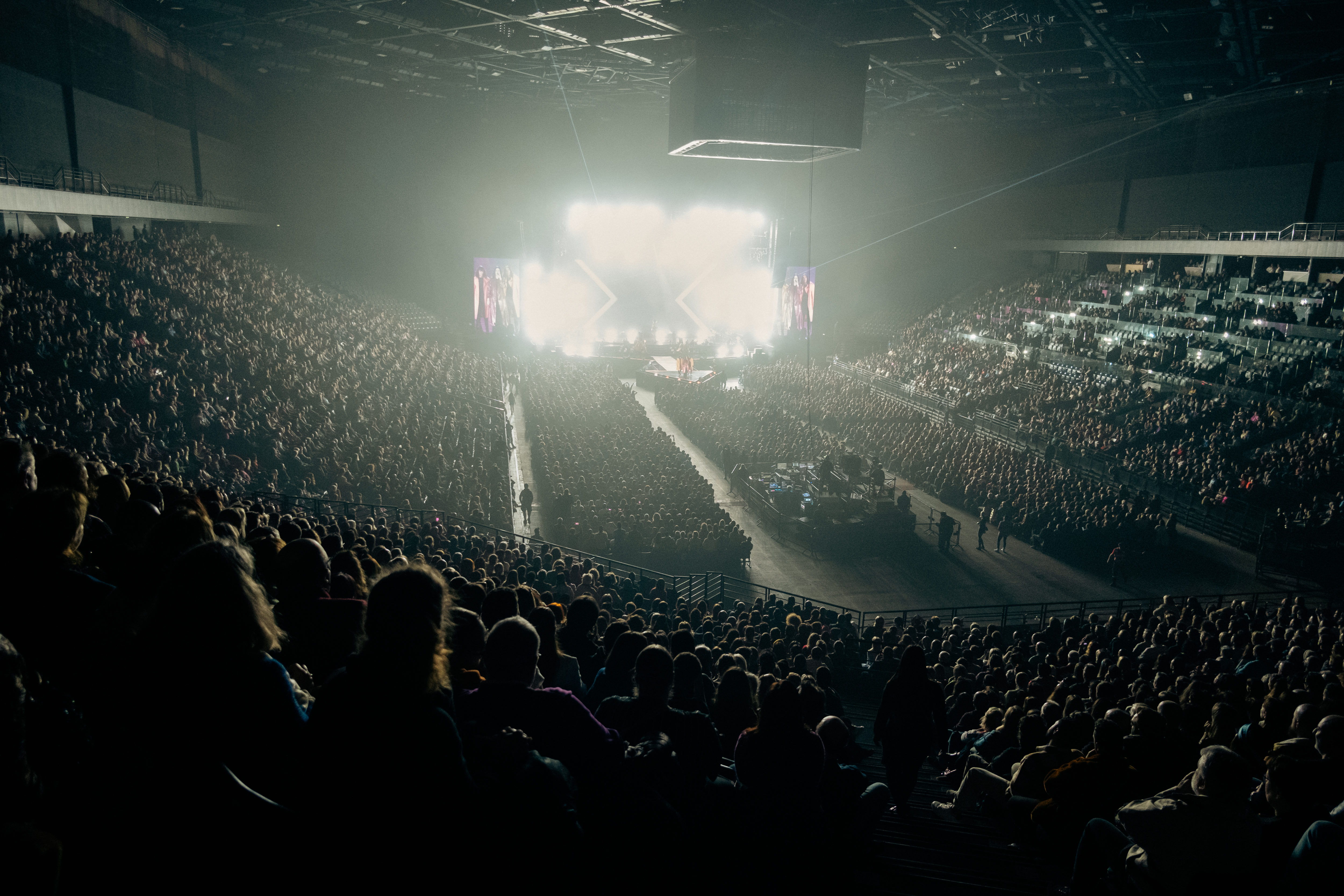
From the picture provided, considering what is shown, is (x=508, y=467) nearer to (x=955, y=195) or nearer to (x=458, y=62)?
(x=458, y=62)

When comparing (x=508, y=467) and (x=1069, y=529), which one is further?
(x=508, y=467)

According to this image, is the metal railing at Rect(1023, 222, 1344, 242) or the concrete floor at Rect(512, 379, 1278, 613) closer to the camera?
the concrete floor at Rect(512, 379, 1278, 613)

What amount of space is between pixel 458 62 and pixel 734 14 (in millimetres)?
17489

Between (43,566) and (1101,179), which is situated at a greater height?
(1101,179)

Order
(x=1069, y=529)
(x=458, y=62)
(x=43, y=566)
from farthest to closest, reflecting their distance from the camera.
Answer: (x=458, y=62) → (x=1069, y=529) → (x=43, y=566)

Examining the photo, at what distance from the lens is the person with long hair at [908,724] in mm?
5258

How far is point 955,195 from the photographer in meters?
44.7

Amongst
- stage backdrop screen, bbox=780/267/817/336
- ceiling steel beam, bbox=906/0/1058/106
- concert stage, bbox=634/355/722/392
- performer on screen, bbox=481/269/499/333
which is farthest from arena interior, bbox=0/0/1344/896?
concert stage, bbox=634/355/722/392

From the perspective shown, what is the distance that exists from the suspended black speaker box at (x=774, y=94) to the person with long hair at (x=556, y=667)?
1977 cm

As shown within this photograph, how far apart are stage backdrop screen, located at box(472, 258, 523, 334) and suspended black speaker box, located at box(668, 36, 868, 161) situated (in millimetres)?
23677

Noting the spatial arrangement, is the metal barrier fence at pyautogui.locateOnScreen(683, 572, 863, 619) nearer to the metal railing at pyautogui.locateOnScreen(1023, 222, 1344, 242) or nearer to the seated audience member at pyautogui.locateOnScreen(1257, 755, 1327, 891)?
the seated audience member at pyautogui.locateOnScreen(1257, 755, 1327, 891)

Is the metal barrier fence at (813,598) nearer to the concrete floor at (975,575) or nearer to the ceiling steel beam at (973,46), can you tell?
the concrete floor at (975,575)

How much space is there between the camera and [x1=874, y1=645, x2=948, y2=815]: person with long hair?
207 inches

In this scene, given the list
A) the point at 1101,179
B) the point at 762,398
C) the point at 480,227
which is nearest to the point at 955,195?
the point at 1101,179
